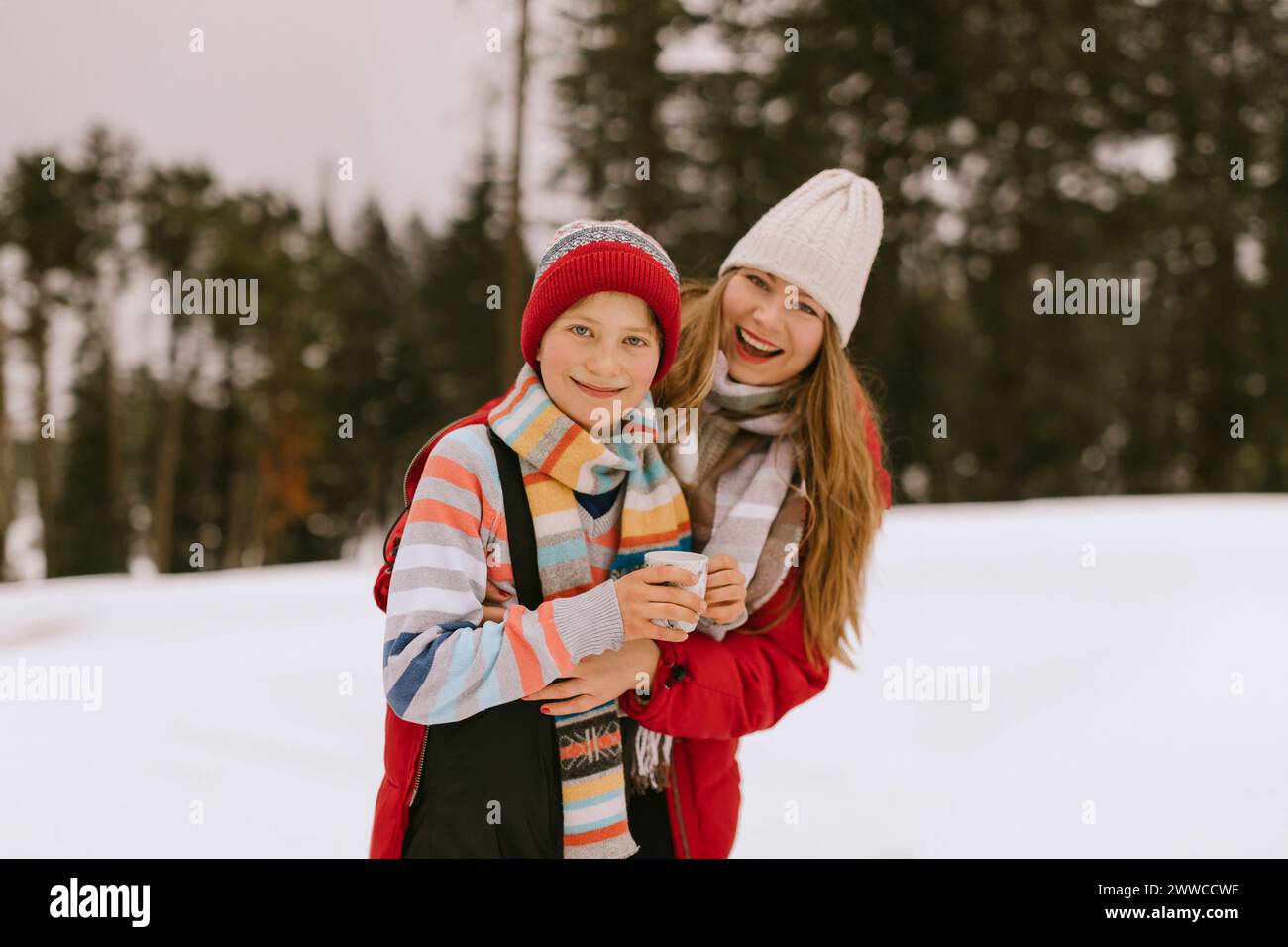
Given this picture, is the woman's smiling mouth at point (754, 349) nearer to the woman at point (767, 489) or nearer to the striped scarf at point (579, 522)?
the woman at point (767, 489)

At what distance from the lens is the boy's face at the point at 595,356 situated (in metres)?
1.97

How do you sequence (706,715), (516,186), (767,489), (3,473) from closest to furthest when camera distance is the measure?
(706,715) → (767,489) → (516,186) → (3,473)

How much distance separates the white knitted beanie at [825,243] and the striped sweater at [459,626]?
102 cm

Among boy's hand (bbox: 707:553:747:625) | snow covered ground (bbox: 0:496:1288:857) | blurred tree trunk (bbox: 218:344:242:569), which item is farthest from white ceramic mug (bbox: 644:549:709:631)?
blurred tree trunk (bbox: 218:344:242:569)

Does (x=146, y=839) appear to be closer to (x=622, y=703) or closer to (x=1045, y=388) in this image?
(x=622, y=703)

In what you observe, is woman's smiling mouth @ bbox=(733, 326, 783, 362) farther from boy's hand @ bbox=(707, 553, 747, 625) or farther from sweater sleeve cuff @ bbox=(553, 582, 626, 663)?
sweater sleeve cuff @ bbox=(553, 582, 626, 663)

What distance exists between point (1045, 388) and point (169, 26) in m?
15.2

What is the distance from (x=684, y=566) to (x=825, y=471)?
64cm

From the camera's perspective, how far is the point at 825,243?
2.41 meters

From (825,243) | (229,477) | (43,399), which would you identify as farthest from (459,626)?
(229,477)

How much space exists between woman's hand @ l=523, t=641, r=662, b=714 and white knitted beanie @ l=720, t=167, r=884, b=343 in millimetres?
1003

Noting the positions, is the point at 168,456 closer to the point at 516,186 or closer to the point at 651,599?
the point at 516,186

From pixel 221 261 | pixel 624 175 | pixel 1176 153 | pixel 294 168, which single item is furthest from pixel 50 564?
pixel 1176 153

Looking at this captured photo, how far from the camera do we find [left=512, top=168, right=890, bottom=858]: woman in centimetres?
219
